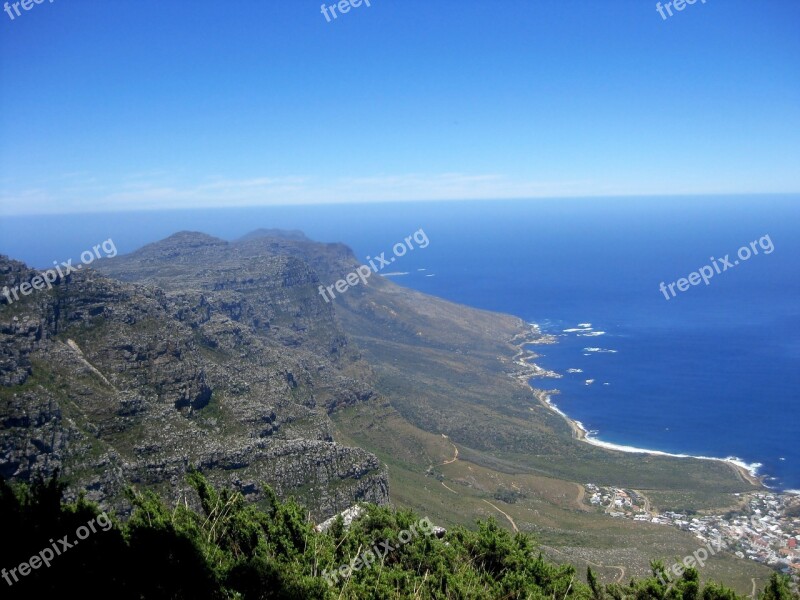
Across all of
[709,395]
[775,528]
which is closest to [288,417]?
[775,528]
